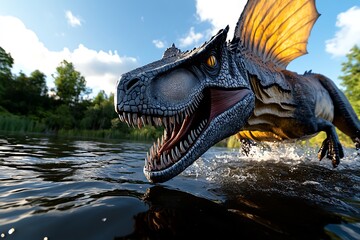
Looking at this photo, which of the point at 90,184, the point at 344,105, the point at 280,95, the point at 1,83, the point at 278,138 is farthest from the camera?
the point at 1,83

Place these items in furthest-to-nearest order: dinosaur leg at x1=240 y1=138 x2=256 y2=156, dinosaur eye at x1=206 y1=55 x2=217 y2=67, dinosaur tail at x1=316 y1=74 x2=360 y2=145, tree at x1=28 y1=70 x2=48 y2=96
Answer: tree at x1=28 y1=70 x2=48 y2=96
dinosaur leg at x1=240 y1=138 x2=256 y2=156
dinosaur tail at x1=316 y1=74 x2=360 y2=145
dinosaur eye at x1=206 y1=55 x2=217 y2=67

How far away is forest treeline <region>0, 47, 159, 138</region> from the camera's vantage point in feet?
92.0

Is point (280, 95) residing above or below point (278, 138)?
above

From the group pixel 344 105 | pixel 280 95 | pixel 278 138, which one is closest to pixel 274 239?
pixel 280 95

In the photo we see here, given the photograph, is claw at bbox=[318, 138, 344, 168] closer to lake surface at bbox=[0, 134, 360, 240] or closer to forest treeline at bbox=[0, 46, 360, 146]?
lake surface at bbox=[0, 134, 360, 240]

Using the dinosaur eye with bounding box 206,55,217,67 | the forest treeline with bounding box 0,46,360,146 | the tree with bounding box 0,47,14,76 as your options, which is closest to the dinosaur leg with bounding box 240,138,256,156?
the dinosaur eye with bounding box 206,55,217,67

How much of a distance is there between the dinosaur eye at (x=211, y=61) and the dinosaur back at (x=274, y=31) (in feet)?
2.69

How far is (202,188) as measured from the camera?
197cm

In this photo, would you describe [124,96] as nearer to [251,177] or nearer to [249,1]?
[251,177]

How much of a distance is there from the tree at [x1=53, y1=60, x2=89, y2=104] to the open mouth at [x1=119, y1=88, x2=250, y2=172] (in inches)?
1667

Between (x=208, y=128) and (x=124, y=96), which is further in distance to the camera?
(x=208, y=128)

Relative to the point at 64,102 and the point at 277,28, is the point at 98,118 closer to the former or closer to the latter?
the point at 64,102

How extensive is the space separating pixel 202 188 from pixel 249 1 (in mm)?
2426

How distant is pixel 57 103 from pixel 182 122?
43.0 meters
